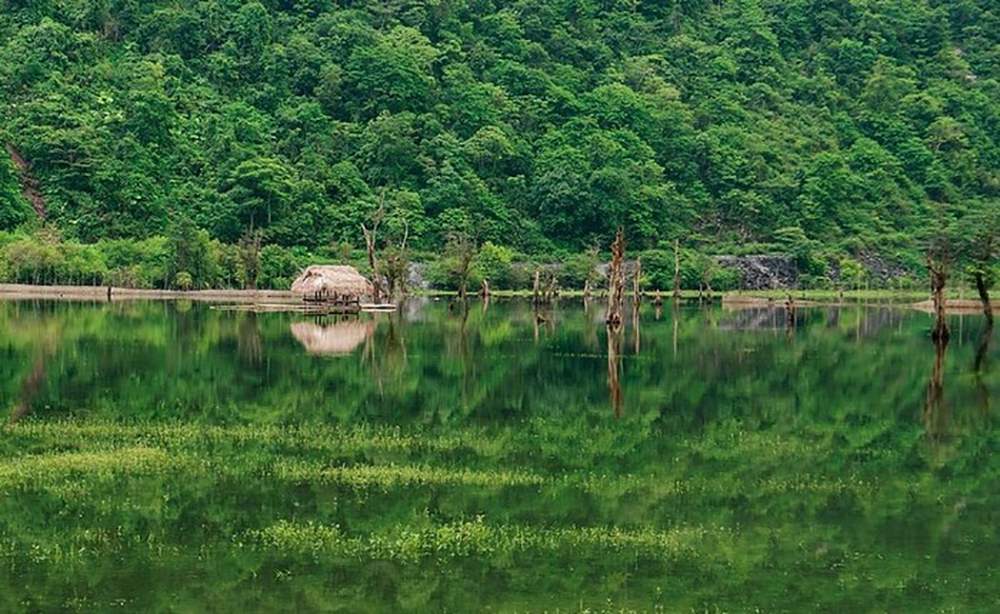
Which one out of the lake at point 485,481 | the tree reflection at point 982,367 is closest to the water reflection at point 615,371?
the lake at point 485,481

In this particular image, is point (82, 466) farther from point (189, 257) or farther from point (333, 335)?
point (189, 257)

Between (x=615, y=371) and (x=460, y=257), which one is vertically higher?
(x=460, y=257)

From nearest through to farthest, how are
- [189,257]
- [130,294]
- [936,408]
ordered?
1. [936,408]
2. [130,294]
3. [189,257]

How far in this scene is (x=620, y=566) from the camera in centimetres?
1817

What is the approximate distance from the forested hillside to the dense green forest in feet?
0.93

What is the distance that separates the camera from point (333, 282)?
287 feet

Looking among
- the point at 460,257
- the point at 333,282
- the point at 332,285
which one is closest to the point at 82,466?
the point at 332,285

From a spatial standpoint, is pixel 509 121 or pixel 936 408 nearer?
pixel 936 408

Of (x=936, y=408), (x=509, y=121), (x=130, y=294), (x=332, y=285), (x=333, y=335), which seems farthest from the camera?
(x=509, y=121)

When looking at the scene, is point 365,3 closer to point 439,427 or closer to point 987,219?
point 987,219

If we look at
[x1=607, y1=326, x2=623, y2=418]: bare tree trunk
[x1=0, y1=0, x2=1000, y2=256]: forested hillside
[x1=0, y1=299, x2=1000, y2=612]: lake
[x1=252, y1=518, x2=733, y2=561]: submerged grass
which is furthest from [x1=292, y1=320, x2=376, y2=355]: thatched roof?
[x1=0, y1=0, x2=1000, y2=256]: forested hillside

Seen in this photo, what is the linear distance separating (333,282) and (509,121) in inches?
2342

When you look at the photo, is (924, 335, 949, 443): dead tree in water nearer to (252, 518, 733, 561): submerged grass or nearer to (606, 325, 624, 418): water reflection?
(606, 325, 624, 418): water reflection

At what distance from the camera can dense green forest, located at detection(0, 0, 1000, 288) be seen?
11706 centimetres
